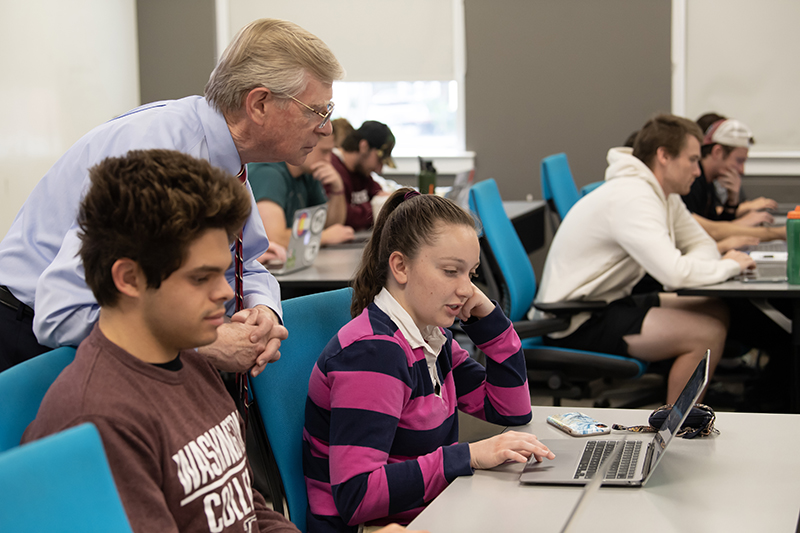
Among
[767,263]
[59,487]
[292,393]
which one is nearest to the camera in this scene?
[59,487]

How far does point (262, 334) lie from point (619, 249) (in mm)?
1820

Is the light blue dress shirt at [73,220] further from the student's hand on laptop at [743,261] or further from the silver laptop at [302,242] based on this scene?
the student's hand on laptop at [743,261]

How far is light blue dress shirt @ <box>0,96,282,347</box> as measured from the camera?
3.47ft

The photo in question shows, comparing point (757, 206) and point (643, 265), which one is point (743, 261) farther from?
point (757, 206)

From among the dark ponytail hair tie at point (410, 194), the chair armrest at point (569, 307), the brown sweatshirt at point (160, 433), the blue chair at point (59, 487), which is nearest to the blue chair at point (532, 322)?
the chair armrest at point (569, 307)

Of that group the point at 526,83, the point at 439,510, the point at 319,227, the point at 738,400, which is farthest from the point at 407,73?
the point at 439,510

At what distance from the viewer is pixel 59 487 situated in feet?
1.85

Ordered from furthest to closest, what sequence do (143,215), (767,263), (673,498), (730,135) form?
(730,135)
(767,263)
(673,498)
(143,215)

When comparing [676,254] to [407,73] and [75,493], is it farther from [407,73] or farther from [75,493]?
[407,73]

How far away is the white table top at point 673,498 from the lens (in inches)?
37.1

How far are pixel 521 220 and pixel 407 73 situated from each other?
2.04 m

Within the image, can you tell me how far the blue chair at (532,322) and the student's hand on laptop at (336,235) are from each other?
0.93 metres

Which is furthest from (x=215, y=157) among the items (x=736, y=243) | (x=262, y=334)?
(x=736, y=243)

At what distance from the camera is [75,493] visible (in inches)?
22.6
